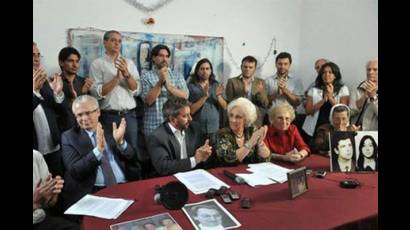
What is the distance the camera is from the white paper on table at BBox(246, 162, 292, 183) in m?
2.12

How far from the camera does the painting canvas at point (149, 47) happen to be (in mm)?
2674

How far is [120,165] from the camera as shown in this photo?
254 cm

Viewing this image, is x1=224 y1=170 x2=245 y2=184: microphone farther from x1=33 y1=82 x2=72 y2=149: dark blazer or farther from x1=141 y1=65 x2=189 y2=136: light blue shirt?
x1=33 y1=82 x2=72 y2=149: dark blazer

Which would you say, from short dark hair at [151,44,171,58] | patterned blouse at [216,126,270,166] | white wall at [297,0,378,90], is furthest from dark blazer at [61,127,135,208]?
white wall at [297,0,378,90]

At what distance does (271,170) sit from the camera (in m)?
2.27

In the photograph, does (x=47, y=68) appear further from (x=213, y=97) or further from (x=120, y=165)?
(x=213, y=97)

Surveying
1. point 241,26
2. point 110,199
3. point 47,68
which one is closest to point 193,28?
point 241,26

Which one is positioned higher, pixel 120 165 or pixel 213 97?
pixel 213 97

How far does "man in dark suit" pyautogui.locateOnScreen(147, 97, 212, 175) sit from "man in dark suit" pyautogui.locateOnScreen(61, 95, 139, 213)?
34 cm

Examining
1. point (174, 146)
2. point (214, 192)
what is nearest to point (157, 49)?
point (174, 146)

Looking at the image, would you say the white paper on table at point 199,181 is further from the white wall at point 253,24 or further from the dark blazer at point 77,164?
the white wall at point 253,24

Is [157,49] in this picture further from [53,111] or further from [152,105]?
[53,111]
